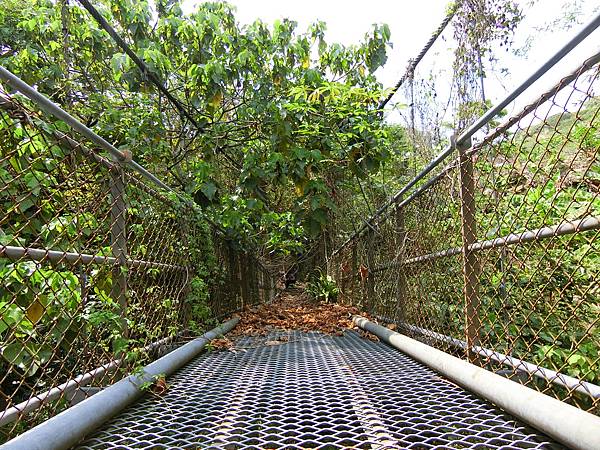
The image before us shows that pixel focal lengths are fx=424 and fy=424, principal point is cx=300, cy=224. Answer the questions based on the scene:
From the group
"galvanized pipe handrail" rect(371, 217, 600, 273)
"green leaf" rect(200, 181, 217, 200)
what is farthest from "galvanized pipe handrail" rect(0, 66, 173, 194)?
"green leaf" rect(200, 181, 217, 200)

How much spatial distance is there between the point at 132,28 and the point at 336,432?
514 cm

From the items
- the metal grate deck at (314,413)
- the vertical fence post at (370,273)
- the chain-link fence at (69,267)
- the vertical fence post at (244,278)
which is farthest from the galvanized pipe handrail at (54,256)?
the vertical fence post at (244,278)

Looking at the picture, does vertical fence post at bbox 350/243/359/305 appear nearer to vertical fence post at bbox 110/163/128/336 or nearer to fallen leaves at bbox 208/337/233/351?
fallen leaves at bbox 208/337/233/351

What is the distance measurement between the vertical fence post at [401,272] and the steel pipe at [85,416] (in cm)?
203

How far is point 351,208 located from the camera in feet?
22.5

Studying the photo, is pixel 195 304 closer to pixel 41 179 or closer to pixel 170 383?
pixel 170 383

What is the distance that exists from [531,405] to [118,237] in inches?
66.7

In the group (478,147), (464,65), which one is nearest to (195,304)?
(478,147)

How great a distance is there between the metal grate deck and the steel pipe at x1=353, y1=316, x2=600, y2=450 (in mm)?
46

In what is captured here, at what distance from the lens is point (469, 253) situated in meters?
2.06

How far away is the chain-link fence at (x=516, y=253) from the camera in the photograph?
1479mm

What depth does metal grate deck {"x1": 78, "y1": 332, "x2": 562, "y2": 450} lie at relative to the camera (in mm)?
1258

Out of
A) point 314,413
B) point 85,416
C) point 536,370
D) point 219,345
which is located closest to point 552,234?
point 536,370

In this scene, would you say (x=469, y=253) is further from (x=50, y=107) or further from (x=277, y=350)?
(x=50, y=107)
